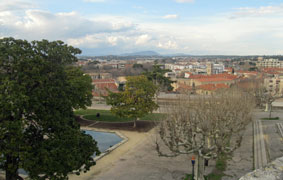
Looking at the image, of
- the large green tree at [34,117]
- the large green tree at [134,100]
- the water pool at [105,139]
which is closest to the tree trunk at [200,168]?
the large green tree at [34,117]

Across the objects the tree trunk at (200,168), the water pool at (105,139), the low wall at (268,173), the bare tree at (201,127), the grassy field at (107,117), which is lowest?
the water pool at (105,139)

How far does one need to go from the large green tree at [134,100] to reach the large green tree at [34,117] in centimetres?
1340

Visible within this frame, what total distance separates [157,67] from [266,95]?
20.8 metres

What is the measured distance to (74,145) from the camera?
36.4 ft

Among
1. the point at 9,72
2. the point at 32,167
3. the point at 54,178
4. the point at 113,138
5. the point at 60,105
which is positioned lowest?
the point at 113,138

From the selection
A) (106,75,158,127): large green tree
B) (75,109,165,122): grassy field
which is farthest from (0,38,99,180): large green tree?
(75,109,165,122): grassy field

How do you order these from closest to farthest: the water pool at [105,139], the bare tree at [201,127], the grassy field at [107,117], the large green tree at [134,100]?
the bare tree at [201,127]
the water pool at [105,139]
the large green tree at [134,100]
the grassy field at [107,117]

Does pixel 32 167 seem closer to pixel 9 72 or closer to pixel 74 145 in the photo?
pixel 74 145

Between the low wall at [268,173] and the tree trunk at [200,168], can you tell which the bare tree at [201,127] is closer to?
the tree trunk at [200,168]

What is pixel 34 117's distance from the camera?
10.5m

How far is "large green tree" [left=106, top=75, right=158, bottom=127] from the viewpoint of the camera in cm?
2517

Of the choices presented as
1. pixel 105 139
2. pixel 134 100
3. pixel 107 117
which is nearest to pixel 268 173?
pixel 105 139

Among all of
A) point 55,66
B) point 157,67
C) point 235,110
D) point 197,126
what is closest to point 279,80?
point 157,67

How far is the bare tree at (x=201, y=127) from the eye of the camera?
13.0 m
